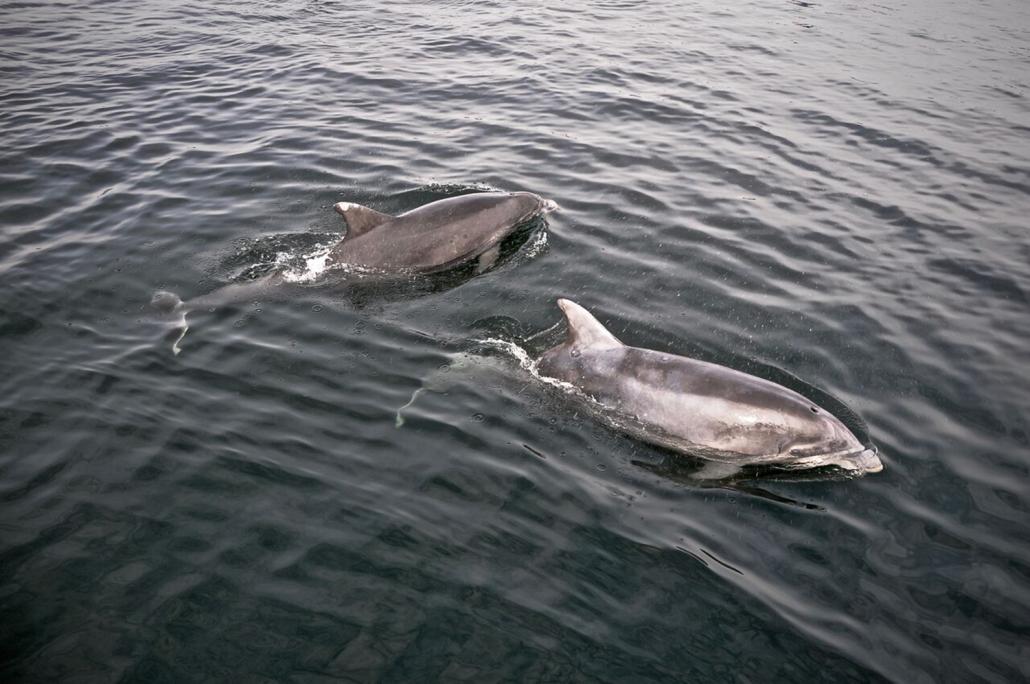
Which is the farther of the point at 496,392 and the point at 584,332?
the point at 584,332

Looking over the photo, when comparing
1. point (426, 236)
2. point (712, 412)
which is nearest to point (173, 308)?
point (426, 236)

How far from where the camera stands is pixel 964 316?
11.0 metres

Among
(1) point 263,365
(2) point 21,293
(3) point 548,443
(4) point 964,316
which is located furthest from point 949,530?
(2) point 21,293

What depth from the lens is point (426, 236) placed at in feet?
37.6

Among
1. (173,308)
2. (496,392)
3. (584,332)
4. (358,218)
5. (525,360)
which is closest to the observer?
(496,392)

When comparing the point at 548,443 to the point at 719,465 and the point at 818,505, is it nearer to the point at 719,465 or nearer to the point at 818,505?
the point at 719,465

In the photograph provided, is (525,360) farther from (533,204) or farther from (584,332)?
(533,204)

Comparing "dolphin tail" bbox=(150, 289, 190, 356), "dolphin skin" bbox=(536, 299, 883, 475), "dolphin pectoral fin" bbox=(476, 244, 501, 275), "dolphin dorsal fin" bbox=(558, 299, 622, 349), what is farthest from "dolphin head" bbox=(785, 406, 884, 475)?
"dolphin tail" bbox=(150, 289, 190, 356)

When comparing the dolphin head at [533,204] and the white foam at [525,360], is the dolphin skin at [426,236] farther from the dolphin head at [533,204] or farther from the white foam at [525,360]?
the white foam at [525,360]

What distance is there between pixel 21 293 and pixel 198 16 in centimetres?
2101

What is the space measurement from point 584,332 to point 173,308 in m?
5.85

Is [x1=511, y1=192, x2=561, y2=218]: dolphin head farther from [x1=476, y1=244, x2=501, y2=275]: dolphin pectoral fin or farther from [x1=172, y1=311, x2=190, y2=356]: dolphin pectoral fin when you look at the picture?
[x1=172, y1=311, x2=190, y2=356]: dolphin pectoral fin

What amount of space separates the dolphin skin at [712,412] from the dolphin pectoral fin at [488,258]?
3.16 metres

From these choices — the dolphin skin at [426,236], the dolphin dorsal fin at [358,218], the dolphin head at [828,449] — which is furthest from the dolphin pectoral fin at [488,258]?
the dolphin head at [828,449]
